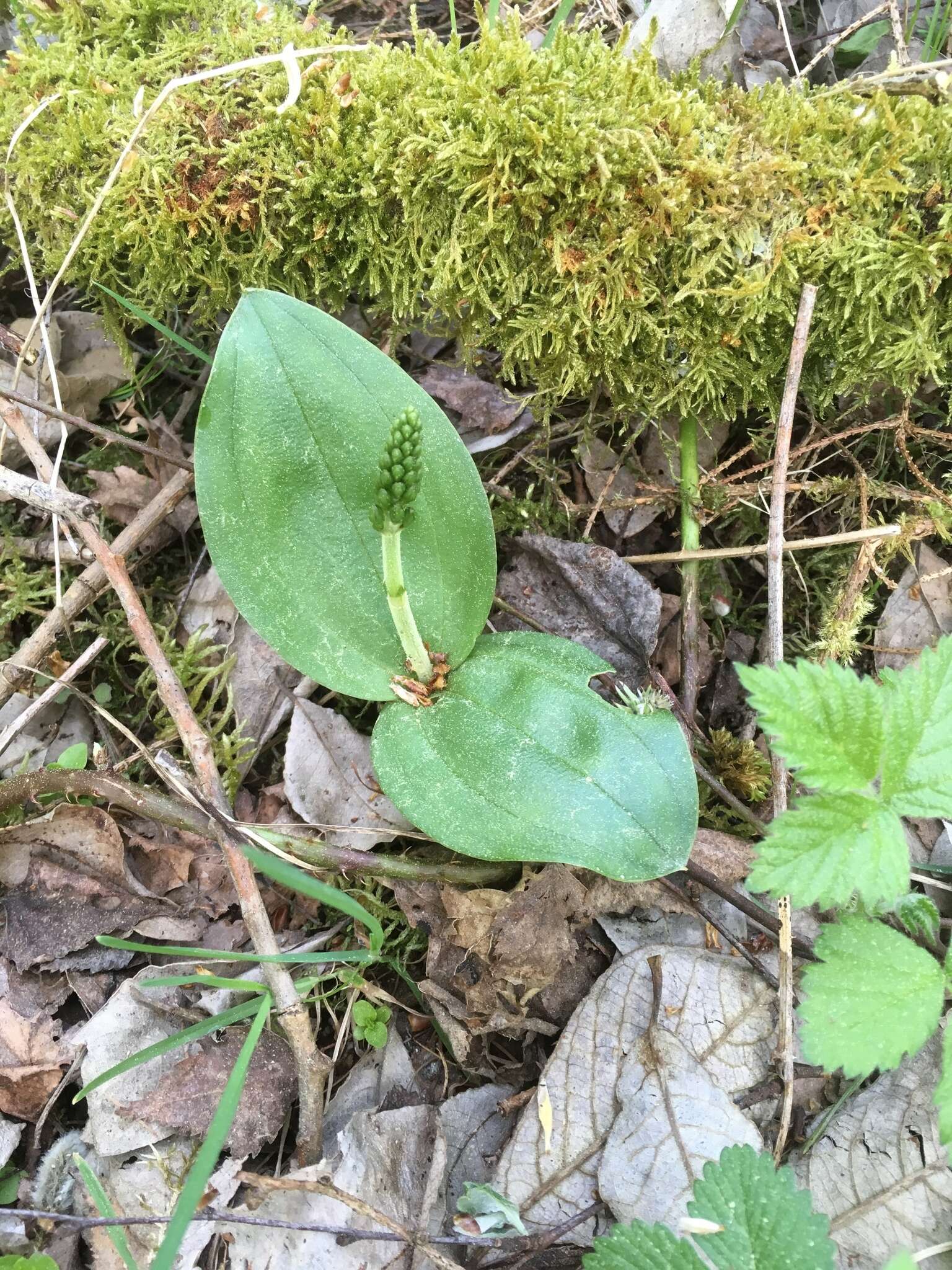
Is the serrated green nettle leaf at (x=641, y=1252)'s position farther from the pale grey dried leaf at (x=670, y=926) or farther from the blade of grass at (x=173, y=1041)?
the blade of grass at (x=173, y=1041)

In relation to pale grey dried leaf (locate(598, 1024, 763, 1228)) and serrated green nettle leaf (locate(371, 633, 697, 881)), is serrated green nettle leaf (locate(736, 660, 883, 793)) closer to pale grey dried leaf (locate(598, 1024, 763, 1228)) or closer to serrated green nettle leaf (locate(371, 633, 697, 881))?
serrated green nettle leaf (locate(371, 633, 697, 881))

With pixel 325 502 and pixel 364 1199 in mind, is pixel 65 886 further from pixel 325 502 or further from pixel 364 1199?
pixel 325 502

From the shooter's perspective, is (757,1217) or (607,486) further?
(607,486)

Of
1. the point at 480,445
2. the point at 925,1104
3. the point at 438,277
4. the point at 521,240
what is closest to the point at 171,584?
the point at 480,445

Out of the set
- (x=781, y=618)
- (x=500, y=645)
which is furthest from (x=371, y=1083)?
(x=781, y=618)

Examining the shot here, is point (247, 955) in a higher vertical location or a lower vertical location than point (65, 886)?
higher

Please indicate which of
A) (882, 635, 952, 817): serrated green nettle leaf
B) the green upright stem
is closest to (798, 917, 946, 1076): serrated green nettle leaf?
(882, 635, 952, 817): serrated green nettle leaf

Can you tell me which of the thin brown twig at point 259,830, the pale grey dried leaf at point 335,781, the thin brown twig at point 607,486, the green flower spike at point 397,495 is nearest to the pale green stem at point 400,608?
the green flower spike at point 397,495
